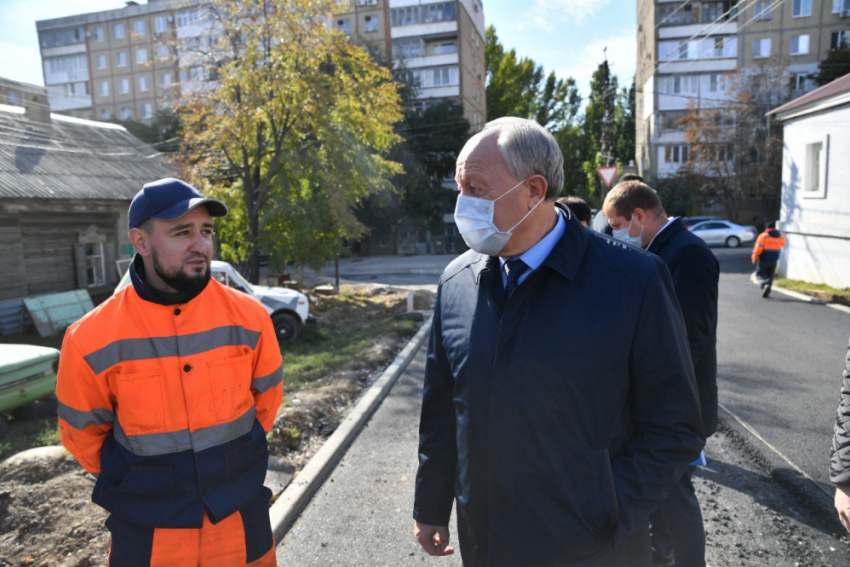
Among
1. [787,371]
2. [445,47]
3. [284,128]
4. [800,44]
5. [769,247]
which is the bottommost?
[787,371]

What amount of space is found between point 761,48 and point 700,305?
5101cm

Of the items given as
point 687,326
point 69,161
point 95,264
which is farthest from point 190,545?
point 69,161

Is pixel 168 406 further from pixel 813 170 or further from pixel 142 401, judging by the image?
pixel 813 170

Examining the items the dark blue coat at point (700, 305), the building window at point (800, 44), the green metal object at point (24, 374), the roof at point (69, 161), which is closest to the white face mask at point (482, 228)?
the dark blue coat at point (700, 305)

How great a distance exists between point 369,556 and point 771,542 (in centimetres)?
257

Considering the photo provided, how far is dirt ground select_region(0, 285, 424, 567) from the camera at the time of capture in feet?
11.9

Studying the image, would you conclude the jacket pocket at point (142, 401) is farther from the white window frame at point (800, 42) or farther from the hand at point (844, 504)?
the white window frame at point (800, 42)

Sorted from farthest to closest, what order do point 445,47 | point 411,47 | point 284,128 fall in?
point 411,47 → point 445,47 → point 284,128

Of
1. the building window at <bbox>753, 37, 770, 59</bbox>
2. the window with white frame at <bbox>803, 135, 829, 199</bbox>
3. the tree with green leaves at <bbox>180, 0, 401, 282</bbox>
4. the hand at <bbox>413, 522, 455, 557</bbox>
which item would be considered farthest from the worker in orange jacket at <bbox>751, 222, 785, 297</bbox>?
the building window at <bbox>753, 37, 770, 59</bbox>

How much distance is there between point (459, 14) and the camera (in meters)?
45.3

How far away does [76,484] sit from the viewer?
14.4 ft

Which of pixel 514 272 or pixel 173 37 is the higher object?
pixel 173 37

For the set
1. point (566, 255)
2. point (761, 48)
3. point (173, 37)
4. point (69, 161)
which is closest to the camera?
point (566, 255)

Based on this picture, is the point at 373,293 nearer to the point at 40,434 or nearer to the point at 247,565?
the point at 40,434
